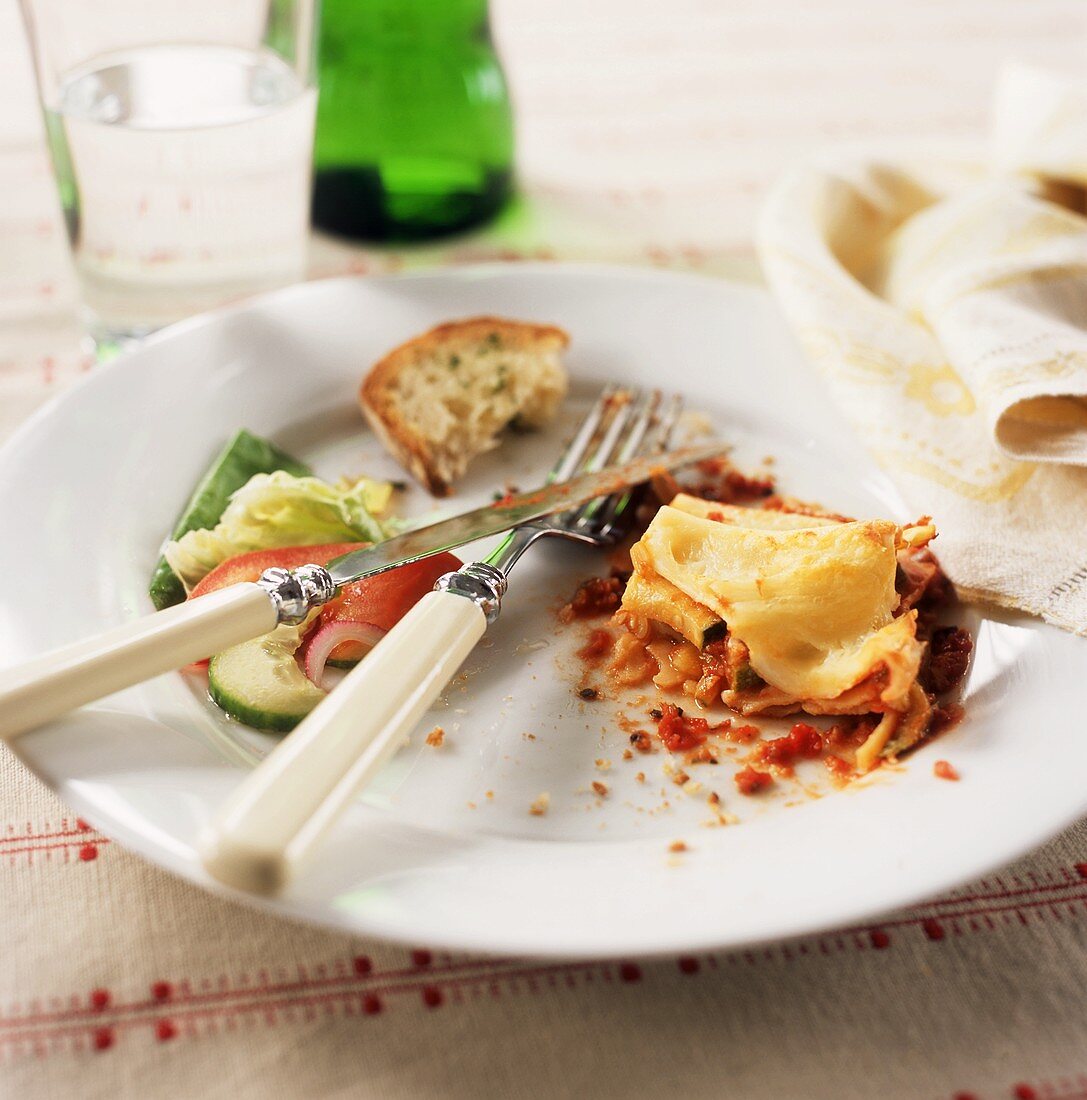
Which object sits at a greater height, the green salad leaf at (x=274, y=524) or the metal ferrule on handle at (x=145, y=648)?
the metal ferrule on handle at (x=145, y=648)

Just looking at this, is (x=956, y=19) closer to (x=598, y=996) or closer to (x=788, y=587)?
(x=788, y=587)

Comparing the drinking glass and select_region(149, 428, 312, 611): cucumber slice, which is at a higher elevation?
the drinking glass

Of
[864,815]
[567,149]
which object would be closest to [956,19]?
[567,149]

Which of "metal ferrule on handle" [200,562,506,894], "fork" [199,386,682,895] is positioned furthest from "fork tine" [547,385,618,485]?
"metal ferrule on handle" [200,562,506,894]

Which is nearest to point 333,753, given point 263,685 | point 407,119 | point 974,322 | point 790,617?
point 263,685

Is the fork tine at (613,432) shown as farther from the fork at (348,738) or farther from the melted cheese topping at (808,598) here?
the melted cheese topping at (808,598)

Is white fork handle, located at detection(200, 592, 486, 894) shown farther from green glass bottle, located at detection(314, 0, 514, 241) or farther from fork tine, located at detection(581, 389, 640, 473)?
green glass bottle, located at detection(314, 0, 514, 241)

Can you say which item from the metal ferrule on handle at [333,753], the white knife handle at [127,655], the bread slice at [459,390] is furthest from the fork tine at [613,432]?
the white knife handle at [127,655]
